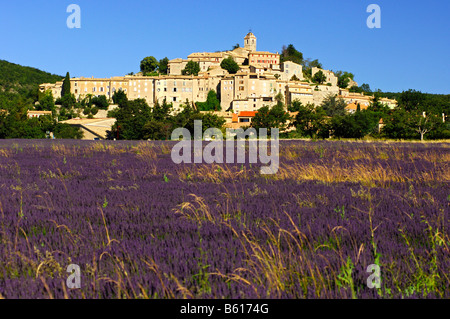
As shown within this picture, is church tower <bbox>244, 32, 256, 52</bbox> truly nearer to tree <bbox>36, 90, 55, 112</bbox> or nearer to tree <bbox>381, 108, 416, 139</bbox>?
tree <bbox>36, 90, 55, 112</bbox>

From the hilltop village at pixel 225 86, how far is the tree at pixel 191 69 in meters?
3.08

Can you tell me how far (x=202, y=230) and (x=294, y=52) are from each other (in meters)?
201

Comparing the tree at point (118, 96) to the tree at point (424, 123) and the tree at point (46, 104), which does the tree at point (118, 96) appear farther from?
the tree at point (424, 123)

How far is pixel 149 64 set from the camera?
173m

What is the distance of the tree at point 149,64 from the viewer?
173250 mm

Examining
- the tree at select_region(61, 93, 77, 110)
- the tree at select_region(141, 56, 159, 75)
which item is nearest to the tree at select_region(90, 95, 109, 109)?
the tree at select_region(61, 93, 77, 110)

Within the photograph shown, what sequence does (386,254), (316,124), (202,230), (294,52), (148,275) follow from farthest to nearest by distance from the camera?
(294,52), (316,124), (202,230), (386,254), (148,275)

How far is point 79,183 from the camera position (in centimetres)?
945

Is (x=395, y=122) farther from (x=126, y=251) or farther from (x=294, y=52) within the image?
(x=294, y=52)

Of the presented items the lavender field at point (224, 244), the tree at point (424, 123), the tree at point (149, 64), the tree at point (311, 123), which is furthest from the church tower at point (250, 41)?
the lavender field at point (224, 244)

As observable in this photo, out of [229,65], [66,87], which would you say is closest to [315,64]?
[229,65]

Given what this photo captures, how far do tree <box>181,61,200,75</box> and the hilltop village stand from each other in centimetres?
308

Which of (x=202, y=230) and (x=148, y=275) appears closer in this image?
(x=148, y=275)
